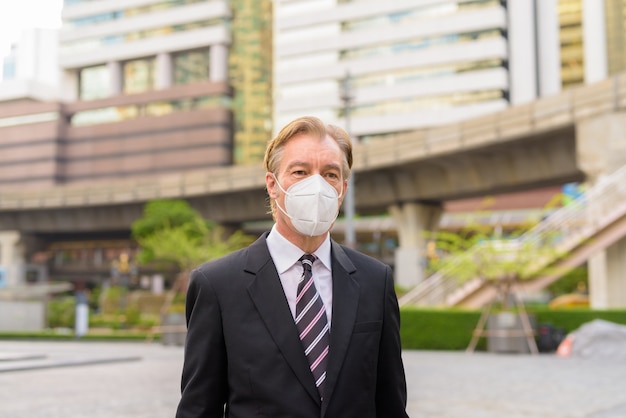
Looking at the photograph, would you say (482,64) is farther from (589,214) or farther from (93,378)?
(93,378)

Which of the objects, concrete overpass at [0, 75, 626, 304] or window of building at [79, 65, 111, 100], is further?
window of building at [79, 65, 111, 100]

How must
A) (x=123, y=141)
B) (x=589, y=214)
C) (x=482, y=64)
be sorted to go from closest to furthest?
(x=589, y=214), (x=482, y=64), (x=123, y=141)

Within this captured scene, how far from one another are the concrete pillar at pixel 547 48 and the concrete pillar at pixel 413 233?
4692 cm

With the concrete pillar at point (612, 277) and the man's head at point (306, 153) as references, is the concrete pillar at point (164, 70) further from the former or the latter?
the man's head at point (306, 153)

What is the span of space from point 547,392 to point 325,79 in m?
87.5

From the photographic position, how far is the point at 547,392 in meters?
13.1

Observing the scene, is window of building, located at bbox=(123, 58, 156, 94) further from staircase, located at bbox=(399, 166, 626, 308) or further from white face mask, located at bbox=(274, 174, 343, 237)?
white face mask, located at bbox=(274, 174, 343, 237)

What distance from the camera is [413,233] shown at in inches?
1929

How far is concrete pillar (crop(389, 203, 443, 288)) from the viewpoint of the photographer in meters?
48.0

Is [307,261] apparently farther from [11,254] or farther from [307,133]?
[11,254]

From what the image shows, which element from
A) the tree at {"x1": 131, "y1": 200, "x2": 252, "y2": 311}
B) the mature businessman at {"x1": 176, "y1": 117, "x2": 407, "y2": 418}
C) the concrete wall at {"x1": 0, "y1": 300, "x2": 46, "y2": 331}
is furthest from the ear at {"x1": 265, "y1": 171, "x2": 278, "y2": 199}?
the tree at {"x1": 131, "y1": 200, "x2": 252, "y2": 311}

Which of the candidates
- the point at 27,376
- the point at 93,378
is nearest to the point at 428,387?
the point at 93,378

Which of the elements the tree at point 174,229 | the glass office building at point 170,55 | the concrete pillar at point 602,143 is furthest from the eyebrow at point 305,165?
the glass office building at point 170,55

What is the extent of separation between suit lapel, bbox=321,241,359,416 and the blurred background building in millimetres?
75109
